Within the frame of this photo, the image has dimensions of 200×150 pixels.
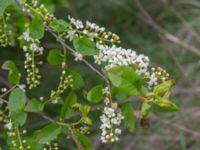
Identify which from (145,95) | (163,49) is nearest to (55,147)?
(145,95)

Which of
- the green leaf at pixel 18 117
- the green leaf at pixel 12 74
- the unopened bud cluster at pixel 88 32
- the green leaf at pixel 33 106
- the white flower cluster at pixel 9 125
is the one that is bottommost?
the white flower cluster at pixel 9 125

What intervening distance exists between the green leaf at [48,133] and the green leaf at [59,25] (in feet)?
0.55

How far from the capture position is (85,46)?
0.85 meters

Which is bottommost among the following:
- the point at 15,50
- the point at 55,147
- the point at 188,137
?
the point at 55,147

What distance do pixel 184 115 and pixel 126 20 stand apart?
769mm

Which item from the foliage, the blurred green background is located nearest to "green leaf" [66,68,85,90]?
the foliage

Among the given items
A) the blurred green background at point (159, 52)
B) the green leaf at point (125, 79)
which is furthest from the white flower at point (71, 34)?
the blurred green background at point (159, 52)

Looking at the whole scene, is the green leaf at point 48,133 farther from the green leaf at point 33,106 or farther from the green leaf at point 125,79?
the green leaf at point 125,79

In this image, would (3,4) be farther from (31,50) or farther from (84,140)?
(84,140)

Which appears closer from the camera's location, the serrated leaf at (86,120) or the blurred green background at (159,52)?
the serrated leaf at (86,120)

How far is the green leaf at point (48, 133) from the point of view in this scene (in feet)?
2.87

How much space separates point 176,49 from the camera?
2773 millimetres

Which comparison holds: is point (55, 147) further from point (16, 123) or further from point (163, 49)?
point (163, 49)

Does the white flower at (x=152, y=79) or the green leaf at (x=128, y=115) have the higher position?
the white flower at (x=152, y=79)
